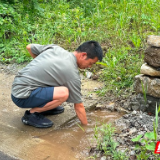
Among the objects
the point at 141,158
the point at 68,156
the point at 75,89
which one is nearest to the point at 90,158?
the point at 68,156

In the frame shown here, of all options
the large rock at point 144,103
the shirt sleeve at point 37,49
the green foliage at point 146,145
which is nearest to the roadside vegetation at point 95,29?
the large rock at point 144,103

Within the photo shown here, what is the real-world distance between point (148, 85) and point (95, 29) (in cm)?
270

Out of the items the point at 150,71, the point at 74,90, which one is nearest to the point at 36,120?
the point at 74,90

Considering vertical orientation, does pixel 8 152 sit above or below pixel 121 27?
below

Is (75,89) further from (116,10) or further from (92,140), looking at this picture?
(116,10)

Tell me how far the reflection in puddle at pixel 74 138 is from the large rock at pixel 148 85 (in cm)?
51

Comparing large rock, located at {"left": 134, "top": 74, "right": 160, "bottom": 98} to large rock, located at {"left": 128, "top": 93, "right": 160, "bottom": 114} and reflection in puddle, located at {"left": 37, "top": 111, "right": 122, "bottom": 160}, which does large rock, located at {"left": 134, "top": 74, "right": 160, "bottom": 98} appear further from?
reflection in puddle, located at {"left": 37, "top": 111, "right": 122, "bottom": 160}

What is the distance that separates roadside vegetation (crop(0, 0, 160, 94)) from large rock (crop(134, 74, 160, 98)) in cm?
68

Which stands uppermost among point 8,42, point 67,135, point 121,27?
point 121,27

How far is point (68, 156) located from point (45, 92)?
0.82 meters

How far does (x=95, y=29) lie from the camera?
6293 mm

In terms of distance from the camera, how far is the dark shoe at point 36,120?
3732 millimetres

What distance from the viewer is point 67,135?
3.60m

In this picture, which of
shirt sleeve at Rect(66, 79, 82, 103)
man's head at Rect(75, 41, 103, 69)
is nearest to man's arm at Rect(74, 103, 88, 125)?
shirt sleeve at Rect(66, 79, 82, 103)
